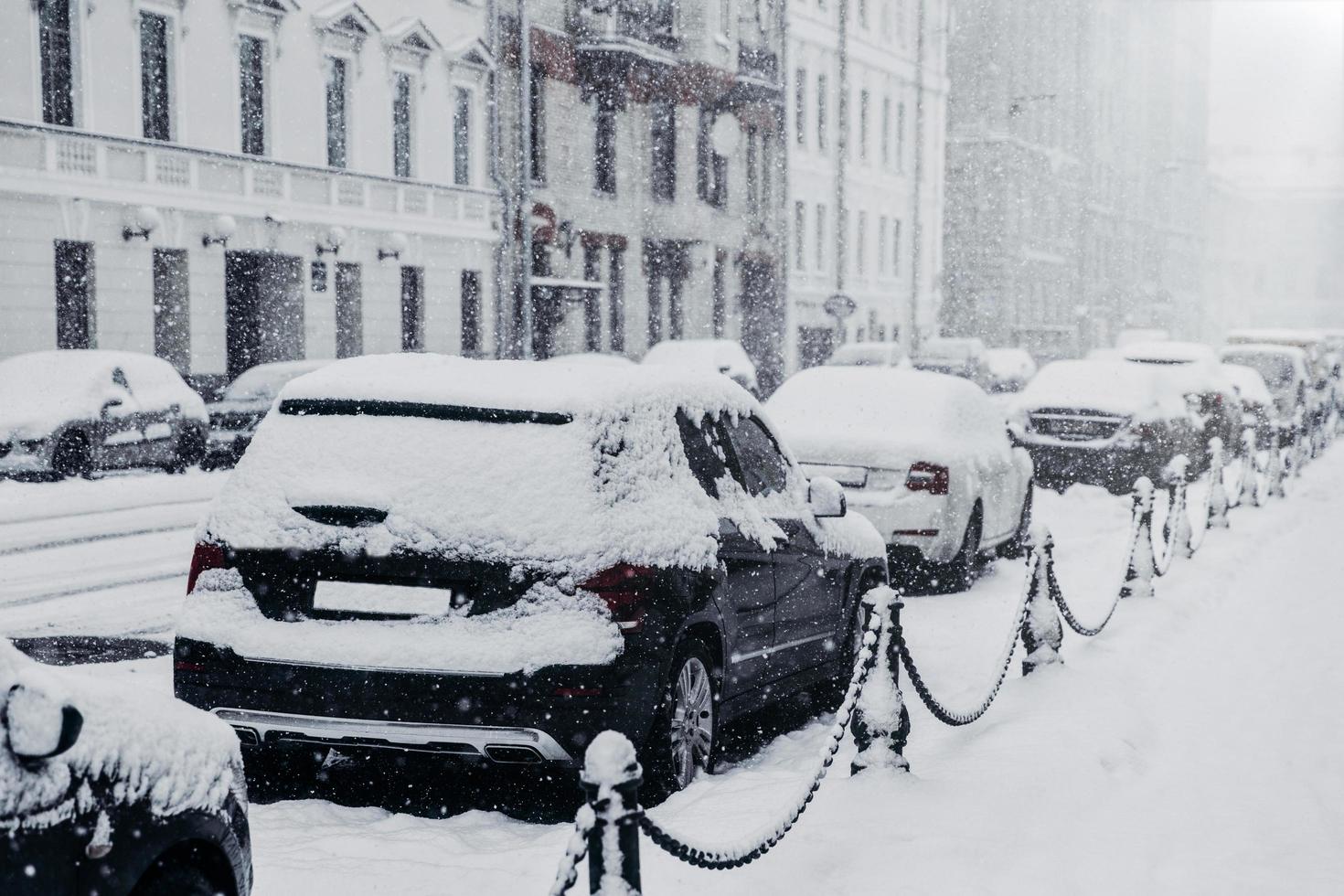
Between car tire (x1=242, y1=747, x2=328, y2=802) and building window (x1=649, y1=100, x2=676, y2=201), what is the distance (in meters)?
35.7

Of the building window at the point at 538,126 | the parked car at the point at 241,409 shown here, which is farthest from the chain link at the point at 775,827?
the building window at the point at 538,126

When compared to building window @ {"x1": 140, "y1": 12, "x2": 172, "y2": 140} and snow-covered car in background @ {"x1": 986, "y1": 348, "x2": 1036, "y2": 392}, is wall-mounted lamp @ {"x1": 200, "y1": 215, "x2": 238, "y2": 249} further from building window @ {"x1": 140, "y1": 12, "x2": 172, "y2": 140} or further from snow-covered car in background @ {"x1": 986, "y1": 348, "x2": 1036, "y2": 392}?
snow-covered car in background @ {"x1": 986, "y1": 348, "x2": 1036, "y2": 392}

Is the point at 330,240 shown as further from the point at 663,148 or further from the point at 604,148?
the point at 663,148

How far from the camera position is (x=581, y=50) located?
37.3 m

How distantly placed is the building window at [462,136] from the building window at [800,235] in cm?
1590

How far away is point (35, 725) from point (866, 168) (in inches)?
2084

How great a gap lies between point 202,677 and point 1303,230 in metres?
133

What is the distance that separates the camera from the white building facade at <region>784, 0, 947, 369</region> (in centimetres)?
4841

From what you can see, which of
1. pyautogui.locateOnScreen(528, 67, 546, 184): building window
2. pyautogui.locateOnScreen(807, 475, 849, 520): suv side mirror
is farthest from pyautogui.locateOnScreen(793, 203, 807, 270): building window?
pyautogui.locateOnScreen(807, 475, 849, 520): suv side mirror

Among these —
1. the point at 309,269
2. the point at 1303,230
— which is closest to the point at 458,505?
the point at 309,269

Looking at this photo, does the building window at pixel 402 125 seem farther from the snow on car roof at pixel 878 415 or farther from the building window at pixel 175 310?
the snow on car roof at pixel 878 415

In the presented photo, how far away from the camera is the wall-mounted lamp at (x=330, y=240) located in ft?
99.7

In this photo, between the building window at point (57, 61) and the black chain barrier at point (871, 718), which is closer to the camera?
the black chain barrier at point (871, 718)

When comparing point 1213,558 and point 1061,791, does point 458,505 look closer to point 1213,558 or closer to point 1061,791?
point 1061,791
